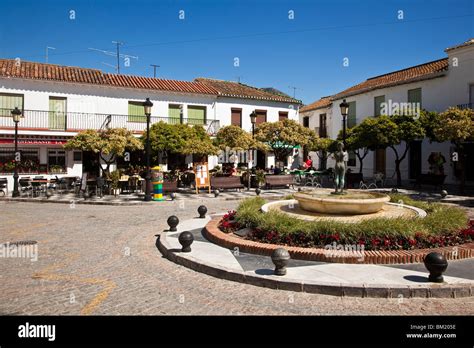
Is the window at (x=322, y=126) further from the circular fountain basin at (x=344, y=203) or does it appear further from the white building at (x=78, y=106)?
the circular fountain basin at (x=344, y=203)

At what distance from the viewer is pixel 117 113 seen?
77.4 ft

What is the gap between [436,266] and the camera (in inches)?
192

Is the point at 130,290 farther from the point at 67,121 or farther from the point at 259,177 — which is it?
the point at 67,121

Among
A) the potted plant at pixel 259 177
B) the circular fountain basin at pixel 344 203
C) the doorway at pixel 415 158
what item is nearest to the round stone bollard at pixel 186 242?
the circular fountain basin at pixel 344 203

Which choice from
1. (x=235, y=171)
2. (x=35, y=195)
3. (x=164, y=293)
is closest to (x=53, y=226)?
(x=164, y=293)

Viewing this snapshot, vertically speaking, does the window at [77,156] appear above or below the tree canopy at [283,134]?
below

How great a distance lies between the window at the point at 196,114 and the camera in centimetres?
2608

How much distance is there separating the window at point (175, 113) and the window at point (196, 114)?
0.76 m

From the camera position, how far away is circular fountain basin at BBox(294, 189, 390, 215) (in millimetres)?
7934

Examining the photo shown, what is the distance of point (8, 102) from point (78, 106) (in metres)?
3.65

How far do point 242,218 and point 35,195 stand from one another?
41.9 feet

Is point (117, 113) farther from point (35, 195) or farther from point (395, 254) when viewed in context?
point (395, 254)

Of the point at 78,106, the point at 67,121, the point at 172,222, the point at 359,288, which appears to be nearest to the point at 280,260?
the point at 359,288
